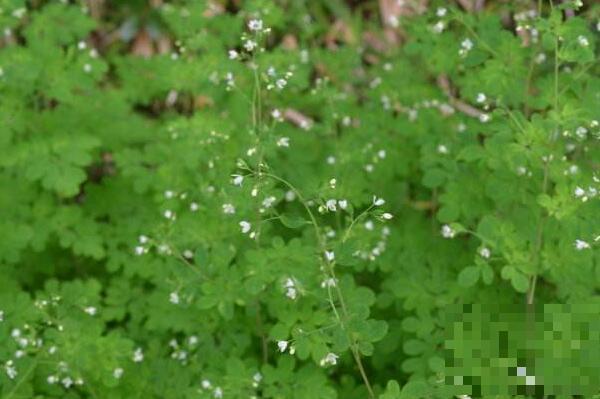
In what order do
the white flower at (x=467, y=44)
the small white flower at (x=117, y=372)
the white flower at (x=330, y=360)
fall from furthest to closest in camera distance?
the white flower at (x=467, y=44)
the small white flower at (x=117, y=372)
the white flower at (x=330, y=360)

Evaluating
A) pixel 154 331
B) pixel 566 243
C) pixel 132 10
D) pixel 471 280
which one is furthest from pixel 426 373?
pixel 132 10

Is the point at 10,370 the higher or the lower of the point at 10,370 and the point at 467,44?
the lower

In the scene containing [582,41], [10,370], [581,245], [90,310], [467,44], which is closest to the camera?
[581,245]

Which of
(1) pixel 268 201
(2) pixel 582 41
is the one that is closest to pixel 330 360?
(1) pixel 268 201

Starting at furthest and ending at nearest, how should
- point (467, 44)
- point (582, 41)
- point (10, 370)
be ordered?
1. point (467, 44)
2. point (582, 41)
3. point (10, 370)

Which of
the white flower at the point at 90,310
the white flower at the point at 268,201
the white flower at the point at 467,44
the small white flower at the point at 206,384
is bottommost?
the small white flower at the point at 206,384

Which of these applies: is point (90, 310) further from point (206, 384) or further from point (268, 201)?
point (268, 201)

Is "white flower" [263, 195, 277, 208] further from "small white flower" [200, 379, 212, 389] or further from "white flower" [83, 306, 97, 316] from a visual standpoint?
"white flower" [83, 306, 97, 316]

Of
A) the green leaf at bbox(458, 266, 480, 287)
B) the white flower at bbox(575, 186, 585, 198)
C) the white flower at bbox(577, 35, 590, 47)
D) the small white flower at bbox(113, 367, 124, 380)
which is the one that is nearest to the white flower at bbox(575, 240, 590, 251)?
the white flower at bbox(575, 186, 585, 198)

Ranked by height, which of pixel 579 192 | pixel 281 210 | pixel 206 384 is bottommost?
pixel 281 210

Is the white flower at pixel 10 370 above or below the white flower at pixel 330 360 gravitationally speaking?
below

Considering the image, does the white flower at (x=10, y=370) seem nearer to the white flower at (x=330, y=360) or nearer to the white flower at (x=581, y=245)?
the white flower at (x=330, y=360)

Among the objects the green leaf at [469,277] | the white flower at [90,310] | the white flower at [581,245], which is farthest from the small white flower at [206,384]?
the white flower at [581,245]
